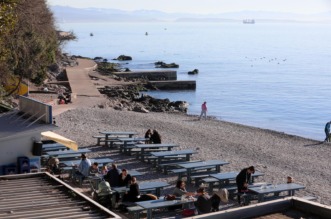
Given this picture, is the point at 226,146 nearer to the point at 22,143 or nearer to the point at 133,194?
the point at 22,143

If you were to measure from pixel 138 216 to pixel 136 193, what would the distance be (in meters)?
0.82

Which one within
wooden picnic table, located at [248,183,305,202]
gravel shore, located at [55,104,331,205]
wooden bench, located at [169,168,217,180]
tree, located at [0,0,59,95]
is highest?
tree, located at [0,0,59,95]

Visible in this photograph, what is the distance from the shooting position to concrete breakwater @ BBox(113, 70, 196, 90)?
5941 centimetres

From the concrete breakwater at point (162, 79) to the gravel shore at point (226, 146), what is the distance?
2517cm

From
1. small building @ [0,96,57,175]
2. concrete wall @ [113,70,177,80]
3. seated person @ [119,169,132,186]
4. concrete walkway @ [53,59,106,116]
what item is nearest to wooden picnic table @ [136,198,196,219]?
seated person @ [119,169,132,186]

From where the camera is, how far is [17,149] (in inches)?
555

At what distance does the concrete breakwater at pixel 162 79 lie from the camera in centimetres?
5941

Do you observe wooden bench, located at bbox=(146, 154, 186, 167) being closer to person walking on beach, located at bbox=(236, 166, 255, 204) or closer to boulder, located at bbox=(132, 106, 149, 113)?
person walking on beach, located at bbox=(236, 166, 255, 204)

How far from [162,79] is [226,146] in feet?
A: 132

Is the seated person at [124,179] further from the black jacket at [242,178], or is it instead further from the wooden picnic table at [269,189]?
the wooden picnic table at [269,189]

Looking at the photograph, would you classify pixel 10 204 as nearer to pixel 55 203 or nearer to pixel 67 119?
pixel 55 203

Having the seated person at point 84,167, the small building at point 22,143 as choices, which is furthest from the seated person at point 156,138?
the small building at point 22,143

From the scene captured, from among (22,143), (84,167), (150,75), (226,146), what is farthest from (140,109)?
(150,75)

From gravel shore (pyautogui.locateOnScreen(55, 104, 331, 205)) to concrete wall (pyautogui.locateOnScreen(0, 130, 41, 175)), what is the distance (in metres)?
3.41
